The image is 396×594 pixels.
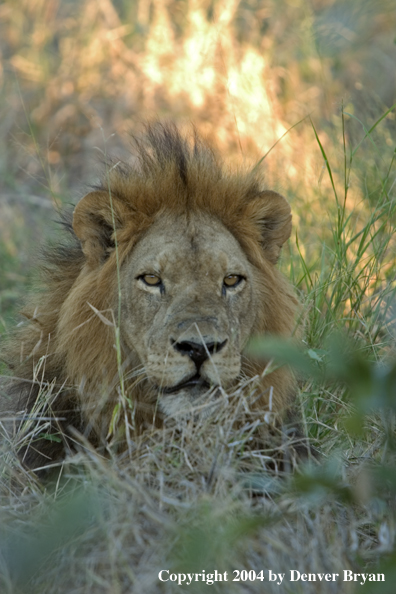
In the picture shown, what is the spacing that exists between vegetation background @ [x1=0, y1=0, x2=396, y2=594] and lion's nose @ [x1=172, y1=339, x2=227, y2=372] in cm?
24

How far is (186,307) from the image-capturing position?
130 inches

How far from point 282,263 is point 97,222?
2514mm

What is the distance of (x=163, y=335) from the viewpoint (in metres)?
3.25

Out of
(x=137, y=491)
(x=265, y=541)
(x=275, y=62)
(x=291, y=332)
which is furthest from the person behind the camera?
(x=275, y=62)

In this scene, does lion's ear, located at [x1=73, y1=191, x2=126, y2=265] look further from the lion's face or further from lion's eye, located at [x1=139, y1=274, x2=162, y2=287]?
lion's eye, located at [x1=139, y1=274, x2=162, y2=287]

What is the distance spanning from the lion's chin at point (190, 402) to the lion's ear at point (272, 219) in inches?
42.7

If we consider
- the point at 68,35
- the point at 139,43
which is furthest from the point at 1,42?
the point at 139,43

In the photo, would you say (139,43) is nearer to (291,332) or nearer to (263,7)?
(263,7)

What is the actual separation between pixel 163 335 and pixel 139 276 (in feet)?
1.36

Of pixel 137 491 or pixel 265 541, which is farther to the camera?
pixel 137 491

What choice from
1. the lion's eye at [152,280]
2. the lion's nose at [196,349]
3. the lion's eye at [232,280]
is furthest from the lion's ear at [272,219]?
the lion's nose at [196,349]

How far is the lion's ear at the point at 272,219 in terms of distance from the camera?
12.5 feet

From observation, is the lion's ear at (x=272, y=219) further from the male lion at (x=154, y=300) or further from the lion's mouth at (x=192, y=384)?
the lion's mouth at (x=192, y=384)

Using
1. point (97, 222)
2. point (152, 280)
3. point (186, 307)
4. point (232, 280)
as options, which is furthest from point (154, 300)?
point (97, 222)
